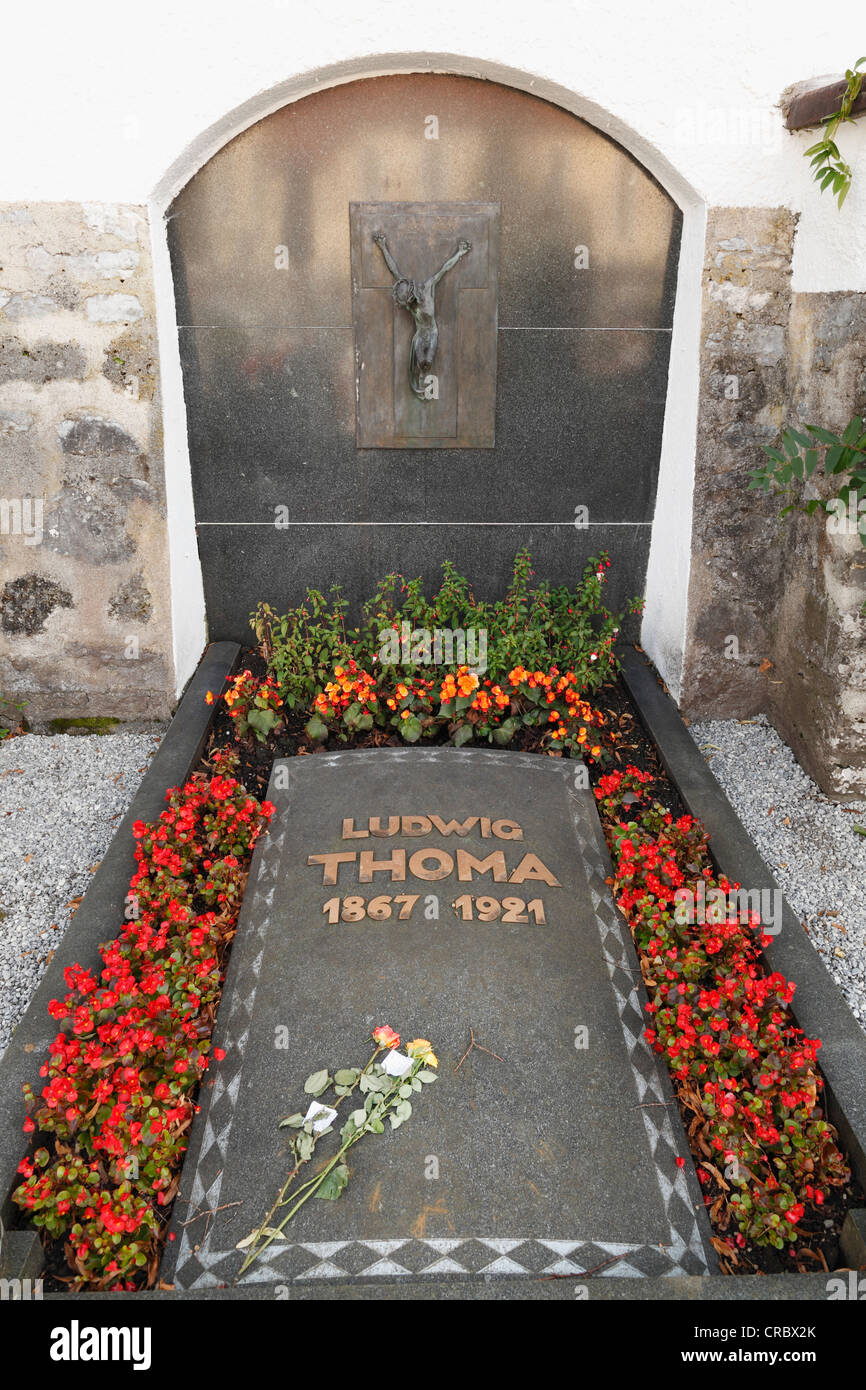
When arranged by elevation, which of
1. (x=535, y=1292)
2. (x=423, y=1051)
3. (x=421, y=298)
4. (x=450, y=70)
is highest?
(x=450, y=70)

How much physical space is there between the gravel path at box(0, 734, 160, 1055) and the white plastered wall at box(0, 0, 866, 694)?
2183 millimetres

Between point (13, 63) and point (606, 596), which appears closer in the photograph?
point (13, 63)

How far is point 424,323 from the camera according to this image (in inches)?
162

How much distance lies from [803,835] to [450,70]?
3518 mm

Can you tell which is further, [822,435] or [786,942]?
[822,435]

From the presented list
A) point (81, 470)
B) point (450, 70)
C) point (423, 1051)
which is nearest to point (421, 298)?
point (450, 70)

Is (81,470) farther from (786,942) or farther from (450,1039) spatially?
(786,942)

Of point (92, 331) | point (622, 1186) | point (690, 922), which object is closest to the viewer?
point (622, 1186)

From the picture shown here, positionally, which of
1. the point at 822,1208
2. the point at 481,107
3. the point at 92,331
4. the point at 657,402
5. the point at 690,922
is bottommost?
the point at 822,1208

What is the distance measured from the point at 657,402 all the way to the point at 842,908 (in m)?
2.51

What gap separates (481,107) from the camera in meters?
4.02

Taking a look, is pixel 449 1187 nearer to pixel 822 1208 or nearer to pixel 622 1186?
pixel 622 1186

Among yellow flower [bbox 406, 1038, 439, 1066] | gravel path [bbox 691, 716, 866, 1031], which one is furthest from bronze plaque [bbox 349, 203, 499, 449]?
yellow flower [bbox 406, 1038, 439, 1066]

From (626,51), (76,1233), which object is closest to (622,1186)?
(76,1233)
